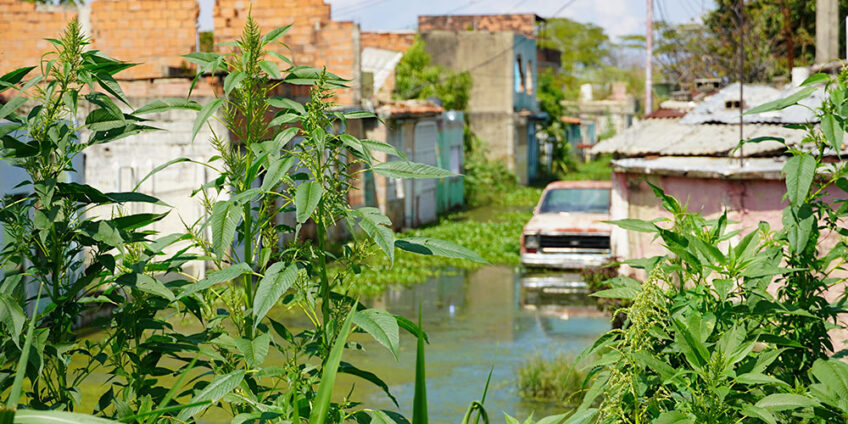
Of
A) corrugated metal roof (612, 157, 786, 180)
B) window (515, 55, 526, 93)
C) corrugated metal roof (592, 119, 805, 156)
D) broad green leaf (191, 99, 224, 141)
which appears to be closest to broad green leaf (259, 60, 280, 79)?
broad green leaf (191, 99, 224, 141)

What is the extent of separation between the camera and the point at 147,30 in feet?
58.9

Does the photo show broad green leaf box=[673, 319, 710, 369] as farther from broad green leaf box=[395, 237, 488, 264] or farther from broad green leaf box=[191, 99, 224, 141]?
broad green leaf box=[191, 99, 224, 141]

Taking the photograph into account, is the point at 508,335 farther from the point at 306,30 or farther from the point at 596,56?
the point at 596,56

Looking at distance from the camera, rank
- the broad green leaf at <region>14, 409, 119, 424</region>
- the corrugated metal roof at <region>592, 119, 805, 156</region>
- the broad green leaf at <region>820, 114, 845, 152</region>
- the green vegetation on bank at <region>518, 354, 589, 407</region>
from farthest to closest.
Result: the corrugated metal roof at <region>592, 119, 805, 156</region> → the green vegetation on bank at <region>518, 354, 589, 407</region> → the broad green leaf at <region>820, 114, 845, 152</region> → the broad green leaf at <region>14, 409, 119, 424</region>

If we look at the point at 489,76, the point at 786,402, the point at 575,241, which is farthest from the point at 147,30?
the point at 786,402

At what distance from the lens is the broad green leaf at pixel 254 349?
2.47 meters

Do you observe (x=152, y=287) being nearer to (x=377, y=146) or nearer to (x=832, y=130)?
(x=377, y=146)

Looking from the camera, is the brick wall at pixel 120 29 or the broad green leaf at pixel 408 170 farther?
the brick wall at pixel 120 29

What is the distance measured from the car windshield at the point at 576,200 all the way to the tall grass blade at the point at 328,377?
14.7 meters

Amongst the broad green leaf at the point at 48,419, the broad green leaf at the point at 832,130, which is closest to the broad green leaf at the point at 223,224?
the broad green leaf at the point at 48,419

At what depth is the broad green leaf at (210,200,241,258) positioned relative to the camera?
2459mm

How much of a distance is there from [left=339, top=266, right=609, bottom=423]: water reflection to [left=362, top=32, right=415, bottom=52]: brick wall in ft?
55.8

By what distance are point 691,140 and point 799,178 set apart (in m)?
7.85

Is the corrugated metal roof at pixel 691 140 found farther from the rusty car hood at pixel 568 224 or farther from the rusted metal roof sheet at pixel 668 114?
the rusty car hood at pixel 568 224
